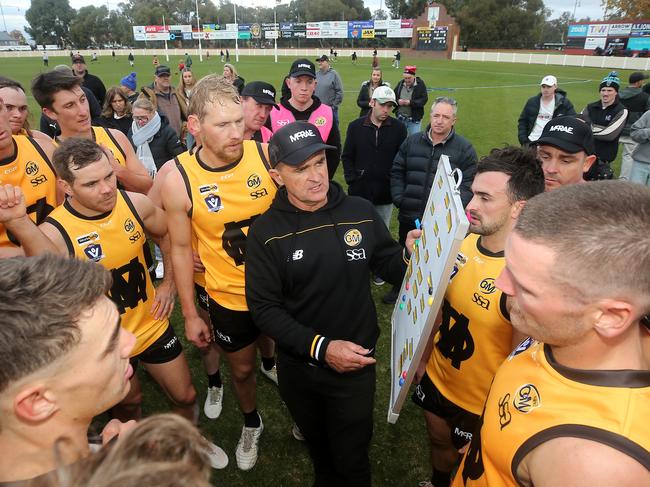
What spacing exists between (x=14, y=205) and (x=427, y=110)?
59.0 ft

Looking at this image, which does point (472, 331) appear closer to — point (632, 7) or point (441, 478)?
point (441, 478)

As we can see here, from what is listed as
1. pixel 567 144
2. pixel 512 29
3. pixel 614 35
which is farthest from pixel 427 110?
pixel 512 29

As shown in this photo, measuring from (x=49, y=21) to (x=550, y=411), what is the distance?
123 meters

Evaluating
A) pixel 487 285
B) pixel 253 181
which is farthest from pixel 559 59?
pixel 487 285

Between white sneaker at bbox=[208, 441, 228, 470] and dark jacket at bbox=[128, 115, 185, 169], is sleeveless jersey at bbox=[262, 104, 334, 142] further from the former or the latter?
white sneaker at bbox=[208, 441, 228, 470]

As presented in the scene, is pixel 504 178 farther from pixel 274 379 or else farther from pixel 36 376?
pixel 274 379

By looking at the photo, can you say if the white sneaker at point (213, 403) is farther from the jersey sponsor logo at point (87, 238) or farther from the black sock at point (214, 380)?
the jersey sponsor logo at point (87, 238)

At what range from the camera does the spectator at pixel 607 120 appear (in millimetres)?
7547

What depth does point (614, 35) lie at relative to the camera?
47062 millimetres

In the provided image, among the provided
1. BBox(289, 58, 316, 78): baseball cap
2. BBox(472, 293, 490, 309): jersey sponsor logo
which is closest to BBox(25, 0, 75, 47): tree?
BBox(289, 58, 316, 78): baseball cap

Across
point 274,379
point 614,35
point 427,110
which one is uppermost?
point 614,35

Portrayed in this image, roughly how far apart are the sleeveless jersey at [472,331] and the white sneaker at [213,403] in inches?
86.7

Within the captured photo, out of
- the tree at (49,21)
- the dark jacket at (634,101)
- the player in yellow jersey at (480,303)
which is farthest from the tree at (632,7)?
the tree at (49,21)

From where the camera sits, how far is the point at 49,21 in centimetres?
9469
